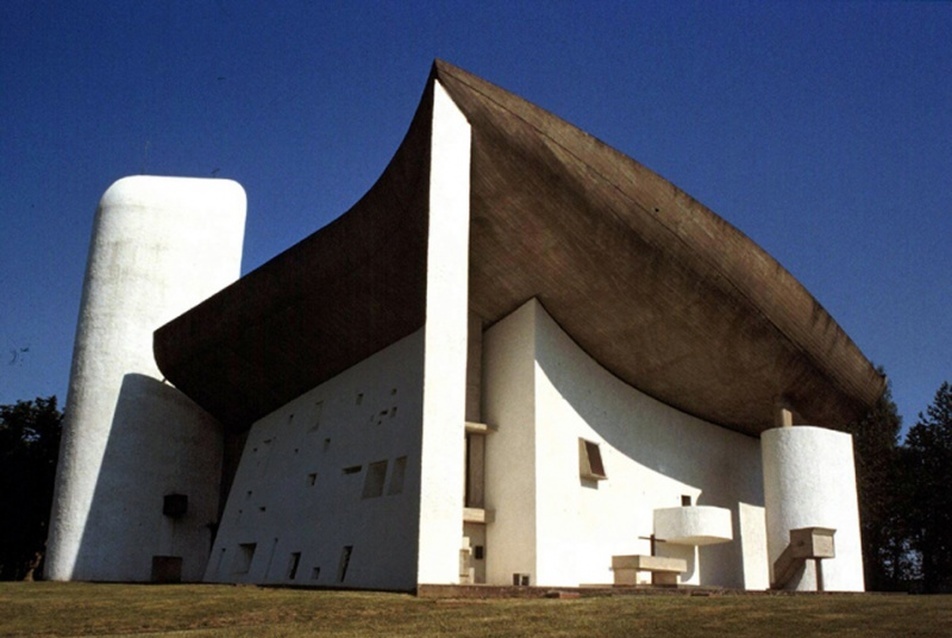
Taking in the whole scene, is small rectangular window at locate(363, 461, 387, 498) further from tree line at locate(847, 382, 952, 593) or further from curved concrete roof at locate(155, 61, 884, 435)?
tree line at locate(847, 382, 952, 593)

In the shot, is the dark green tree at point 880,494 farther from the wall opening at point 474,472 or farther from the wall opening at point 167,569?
the wall opening at point 167,569

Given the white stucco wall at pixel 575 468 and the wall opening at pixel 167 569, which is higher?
the white stucco wall at pixel 575 468

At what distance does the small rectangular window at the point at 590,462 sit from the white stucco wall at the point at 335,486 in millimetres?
4264

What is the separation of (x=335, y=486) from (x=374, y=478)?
190 cm

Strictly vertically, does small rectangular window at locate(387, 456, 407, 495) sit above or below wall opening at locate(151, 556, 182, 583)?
above

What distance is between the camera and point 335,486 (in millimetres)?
19766

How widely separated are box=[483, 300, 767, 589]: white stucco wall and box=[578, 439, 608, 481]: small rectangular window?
0.43ft

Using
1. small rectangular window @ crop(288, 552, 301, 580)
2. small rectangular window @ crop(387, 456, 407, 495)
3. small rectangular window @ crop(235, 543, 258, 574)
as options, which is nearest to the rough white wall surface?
small rectangular window @ crop(387, 456, 407, 495)

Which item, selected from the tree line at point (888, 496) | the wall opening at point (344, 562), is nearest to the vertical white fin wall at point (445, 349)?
the wall opening at point (344, 562)

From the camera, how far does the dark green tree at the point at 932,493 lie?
32.1 metres

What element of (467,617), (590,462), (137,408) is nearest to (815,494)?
(590,462)

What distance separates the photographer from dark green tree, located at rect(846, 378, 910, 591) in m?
26.5

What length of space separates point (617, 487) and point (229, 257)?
15.7 meters

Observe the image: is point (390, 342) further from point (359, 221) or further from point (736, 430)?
point (736, 430)
